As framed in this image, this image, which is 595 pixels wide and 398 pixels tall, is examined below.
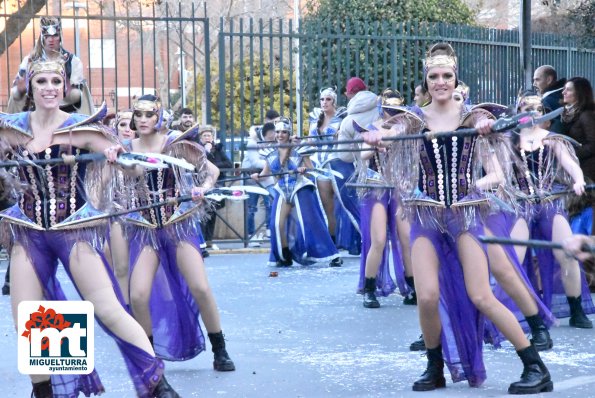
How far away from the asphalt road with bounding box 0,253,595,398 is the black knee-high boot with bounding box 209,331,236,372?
64 millimetres

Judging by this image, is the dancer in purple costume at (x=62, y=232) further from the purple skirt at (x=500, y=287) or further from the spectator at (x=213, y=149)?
the spectator at (x=213, y=149)

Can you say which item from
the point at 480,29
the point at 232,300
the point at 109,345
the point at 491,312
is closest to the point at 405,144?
the point at 491,312

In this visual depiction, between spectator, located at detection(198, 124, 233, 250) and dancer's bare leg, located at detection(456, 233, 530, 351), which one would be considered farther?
spectator, located at detection(198, 124, 233, 250)

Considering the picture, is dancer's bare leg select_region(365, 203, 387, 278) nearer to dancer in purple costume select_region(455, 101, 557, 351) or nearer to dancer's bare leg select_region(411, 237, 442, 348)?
dancer in purple costume select_region(455, 101, 557, 351)

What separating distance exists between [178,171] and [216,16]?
24429 mm

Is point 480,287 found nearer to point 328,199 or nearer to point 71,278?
point 71,278

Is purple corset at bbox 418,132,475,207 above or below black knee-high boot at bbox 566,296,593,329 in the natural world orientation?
above

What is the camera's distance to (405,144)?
25.9 feet

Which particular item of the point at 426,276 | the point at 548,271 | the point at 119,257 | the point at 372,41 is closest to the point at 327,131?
the point at 372,41

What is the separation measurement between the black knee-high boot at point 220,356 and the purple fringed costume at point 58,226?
5.12ft

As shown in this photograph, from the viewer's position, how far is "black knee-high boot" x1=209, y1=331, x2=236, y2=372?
8.72 m

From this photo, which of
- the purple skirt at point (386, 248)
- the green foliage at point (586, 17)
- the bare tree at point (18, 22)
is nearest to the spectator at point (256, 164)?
the bare tree at point (18, 22)

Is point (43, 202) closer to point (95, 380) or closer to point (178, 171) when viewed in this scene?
point (95, 380)

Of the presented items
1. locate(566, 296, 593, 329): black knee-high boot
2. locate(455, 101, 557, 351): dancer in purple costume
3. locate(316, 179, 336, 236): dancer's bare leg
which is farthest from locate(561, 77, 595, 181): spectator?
locate(316, 179, 336, 236): dancer's bare leg
